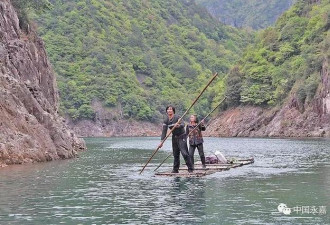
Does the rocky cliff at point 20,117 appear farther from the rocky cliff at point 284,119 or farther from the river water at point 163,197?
the rocky cliff at point 284,119

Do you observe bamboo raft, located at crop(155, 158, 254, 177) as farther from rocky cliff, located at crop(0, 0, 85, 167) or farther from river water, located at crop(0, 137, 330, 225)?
rocky cliff, located at crop(0, 0, 85, 167)

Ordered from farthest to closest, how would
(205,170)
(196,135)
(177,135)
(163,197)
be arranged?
(196,135) < (205,170) < (177,135) < (163,197)

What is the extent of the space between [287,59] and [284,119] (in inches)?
1026

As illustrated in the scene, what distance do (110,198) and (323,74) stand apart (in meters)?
93.5

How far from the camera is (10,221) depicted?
18.5 m

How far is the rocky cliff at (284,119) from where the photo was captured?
359 ft

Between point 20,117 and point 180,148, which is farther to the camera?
point 20,117

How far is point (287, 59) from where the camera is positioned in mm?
142625

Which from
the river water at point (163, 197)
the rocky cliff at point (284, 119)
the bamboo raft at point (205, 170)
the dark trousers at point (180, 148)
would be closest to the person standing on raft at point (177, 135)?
the dark trousers at point (180, 148)

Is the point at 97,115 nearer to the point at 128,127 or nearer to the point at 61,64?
the point at 128,127

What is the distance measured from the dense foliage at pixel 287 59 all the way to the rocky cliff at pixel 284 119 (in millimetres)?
1932

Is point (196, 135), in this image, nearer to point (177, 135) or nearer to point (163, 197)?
point (177, 135)

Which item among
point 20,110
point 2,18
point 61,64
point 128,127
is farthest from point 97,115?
point 20,110

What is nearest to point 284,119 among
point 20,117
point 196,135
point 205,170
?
point 20,117
